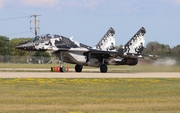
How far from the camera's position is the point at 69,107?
54.1 feet

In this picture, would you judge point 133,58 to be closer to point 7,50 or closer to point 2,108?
point 2,108

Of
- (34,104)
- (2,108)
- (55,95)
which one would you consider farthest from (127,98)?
(2,108)

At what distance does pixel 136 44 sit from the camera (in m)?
47.8

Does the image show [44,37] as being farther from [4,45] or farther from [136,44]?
[4,45]

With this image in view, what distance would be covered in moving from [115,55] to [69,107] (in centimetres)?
2954

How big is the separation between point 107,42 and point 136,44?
11.0 ft

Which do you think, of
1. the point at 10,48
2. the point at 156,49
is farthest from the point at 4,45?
the point at 156,49

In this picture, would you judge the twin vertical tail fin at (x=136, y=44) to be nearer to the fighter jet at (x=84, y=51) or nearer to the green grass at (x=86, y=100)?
the fighter jet at (x=84, y=51)

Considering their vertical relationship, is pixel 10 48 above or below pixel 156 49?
above

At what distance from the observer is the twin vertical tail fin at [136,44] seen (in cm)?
4781

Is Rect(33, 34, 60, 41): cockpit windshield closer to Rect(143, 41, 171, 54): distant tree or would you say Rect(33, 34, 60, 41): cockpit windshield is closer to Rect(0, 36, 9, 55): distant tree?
Rect(143, 41, 171, 54): distant tree

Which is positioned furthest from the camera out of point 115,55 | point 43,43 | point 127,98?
point 115,55

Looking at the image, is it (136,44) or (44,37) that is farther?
(136,44)

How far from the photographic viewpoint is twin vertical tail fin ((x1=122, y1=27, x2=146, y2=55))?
157 feet
